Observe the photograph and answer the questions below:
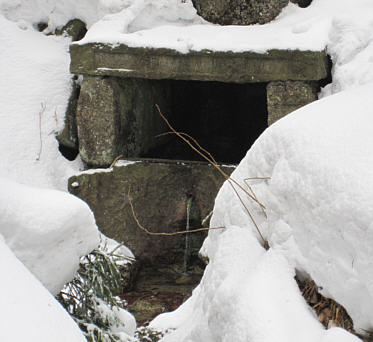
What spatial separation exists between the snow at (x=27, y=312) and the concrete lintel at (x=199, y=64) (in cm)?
245

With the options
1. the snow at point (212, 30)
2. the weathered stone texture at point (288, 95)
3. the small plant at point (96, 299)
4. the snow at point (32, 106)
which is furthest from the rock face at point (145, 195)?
the small plant at point (96, 299)

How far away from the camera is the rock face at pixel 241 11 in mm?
3629

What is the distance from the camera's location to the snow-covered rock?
158 cm

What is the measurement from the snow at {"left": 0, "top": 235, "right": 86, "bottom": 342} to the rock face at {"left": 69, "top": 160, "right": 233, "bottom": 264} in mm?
2543

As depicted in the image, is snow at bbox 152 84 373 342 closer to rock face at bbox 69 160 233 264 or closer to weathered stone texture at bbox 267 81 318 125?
weathered stone texture at bbox 267 81 318 125

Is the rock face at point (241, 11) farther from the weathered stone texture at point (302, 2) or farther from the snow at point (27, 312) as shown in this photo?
the snow at point (27, 312)

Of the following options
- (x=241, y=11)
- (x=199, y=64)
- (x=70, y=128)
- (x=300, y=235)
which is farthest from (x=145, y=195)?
(x=300, y=235)

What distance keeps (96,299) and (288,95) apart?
1785 mm

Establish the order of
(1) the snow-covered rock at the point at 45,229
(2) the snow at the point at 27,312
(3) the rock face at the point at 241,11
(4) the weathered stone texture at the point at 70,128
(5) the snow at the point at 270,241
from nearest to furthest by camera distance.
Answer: (2) the snow at the point at 27,312, (5) the snow at the point at 270,241, (1) the snow-covered rock at the point at 45,229, (3) the rock face at the point at 241,11, (4) the weathered stone texture at the point at 70,128

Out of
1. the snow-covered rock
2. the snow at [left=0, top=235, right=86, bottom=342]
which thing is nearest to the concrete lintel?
the snow-covered rock

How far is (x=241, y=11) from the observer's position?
3648 mm

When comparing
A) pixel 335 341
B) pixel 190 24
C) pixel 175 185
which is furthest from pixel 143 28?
pixel 335 341

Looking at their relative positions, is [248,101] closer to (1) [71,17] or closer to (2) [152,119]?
(2) [152,119]

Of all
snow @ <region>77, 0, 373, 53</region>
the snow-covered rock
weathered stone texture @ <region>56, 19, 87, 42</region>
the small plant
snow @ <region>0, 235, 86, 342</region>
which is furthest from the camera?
weathered stone texture @ <region>56, 19, 87, 42</region>
